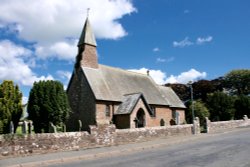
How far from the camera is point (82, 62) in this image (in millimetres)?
37781

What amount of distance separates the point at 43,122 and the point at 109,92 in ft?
35.9

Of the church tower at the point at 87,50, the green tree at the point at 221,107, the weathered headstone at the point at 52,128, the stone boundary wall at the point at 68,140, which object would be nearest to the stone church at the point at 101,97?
the church tower at the point at 87,50

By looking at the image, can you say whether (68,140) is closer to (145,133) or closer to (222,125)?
(145,133)

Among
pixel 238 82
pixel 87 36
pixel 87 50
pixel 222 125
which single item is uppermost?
pixel 87 36

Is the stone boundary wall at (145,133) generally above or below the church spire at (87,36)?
below

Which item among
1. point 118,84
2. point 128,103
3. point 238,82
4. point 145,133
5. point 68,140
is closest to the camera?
point 68,140

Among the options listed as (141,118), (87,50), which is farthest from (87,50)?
(141,118)

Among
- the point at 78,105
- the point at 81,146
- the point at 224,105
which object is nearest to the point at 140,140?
the point at 81,146

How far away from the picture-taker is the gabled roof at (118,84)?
36875 millimetres

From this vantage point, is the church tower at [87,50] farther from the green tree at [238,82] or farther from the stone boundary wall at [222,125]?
the green tree at [238,82]

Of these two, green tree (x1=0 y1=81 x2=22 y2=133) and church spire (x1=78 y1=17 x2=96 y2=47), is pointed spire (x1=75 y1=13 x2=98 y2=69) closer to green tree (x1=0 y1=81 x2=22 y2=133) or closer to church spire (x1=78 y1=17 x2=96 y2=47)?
church spire (x1=78 y1=17 x2=96 y2=47)

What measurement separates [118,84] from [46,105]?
1395 centimetres

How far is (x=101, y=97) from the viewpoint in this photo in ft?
117

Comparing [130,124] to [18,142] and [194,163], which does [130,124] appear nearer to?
[18,142]
